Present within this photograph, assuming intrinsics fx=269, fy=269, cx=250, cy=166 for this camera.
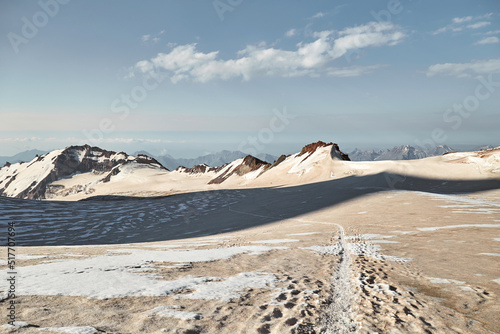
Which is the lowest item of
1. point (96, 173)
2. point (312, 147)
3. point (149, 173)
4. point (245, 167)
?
point (245, 167)

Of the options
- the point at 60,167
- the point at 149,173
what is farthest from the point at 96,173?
the point at 149,173

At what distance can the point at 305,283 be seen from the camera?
8328 millimetres

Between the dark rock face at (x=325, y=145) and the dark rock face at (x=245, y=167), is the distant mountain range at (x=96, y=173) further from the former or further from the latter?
the dark rock face at (x=325, y=145)

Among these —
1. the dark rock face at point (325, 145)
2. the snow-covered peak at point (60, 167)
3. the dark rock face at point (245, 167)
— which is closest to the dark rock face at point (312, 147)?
the dark rock face at point (325, 145)

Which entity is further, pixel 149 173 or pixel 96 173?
pixel 96 173

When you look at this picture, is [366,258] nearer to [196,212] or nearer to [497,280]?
[497,280]

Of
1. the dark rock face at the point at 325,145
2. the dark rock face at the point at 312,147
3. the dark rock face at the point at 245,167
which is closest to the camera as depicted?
the dark rock face at the point at 325,145

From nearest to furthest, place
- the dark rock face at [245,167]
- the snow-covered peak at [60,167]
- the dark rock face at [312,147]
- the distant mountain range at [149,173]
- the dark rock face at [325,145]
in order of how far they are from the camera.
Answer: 1. the distant mountain range at [149,173]
2. the dark rock face at [325,145]
3. the dark rock face at [312,147]
4. the dark rock face at [245,167]
5. the snow-covered peak at [60,167]

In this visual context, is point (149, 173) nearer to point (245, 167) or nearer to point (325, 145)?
point (245, 167)

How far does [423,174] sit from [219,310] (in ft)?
178

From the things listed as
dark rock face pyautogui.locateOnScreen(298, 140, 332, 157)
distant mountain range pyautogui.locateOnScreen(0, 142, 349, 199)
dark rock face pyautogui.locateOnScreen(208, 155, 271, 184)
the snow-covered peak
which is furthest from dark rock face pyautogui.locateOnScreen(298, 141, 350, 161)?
the snow-covered peak

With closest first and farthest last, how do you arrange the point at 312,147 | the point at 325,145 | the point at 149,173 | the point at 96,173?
the point at 325,145, the point at 312,147, the point at 149,173, the point at 96,173

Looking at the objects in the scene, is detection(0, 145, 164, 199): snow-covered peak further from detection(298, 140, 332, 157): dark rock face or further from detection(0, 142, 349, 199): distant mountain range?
detection(298, 140, 332, 157): dark rock face

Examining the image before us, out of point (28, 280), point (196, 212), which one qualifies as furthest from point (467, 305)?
point (196, 212)
